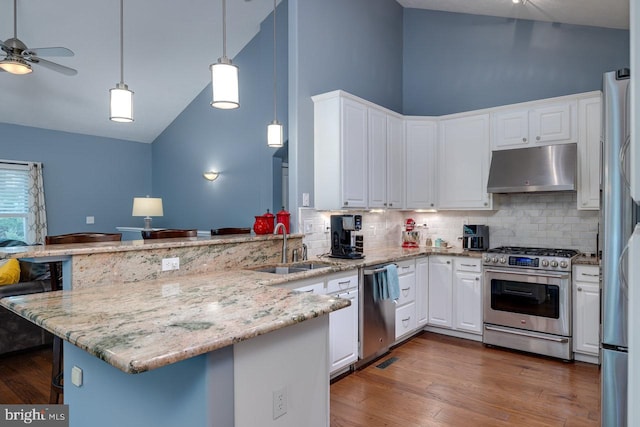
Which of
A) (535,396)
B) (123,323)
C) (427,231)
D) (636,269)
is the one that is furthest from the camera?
(427,231)

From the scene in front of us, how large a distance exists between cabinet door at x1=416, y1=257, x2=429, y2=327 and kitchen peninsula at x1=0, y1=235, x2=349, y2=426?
243cm

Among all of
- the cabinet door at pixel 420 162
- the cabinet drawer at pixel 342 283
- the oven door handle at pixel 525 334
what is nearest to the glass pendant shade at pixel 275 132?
the cabinet door at pixel 420 162

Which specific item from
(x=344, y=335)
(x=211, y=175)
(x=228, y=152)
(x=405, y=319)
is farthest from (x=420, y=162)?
(x=211, y=175)

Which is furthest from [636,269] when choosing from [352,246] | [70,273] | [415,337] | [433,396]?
[415,337]

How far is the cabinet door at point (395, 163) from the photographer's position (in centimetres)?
446

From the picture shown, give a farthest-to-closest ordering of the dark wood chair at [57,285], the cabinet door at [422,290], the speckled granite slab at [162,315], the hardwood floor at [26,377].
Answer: the cabinet door at [422,290] < the hardwood floor at [26,377] < the dark wood chair at [57,285] < the speckled granite slab at [162,315]

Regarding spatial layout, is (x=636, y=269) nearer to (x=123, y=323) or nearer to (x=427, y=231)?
(x=123, y=323)

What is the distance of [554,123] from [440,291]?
2.06 metres

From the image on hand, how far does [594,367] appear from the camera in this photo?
352 centimetres

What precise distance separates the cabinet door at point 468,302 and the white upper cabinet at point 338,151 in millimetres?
1366

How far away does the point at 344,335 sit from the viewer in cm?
324

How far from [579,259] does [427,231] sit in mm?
1766

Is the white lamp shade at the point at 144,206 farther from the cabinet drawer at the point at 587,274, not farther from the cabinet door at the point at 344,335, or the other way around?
the cabinet drawer at the point at 587,274

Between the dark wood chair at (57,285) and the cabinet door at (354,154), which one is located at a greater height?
the cabinet door at (354,154)
